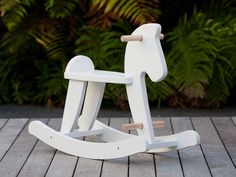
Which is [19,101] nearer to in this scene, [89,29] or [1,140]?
[89,29]

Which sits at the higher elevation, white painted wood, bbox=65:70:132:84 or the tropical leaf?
white painted wood, bbox=65:70:132:84

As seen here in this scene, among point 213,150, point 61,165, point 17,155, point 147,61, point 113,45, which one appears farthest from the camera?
point 113,45

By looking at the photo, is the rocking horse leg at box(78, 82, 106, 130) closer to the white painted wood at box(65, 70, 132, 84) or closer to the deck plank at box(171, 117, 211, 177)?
the white painted wood at box(65, 70, 132, 84)

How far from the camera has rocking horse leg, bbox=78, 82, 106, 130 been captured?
4.06 m

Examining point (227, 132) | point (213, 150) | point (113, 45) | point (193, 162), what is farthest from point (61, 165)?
point (113, 45)

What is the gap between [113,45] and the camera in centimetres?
574

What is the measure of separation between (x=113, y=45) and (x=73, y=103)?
5.69ft

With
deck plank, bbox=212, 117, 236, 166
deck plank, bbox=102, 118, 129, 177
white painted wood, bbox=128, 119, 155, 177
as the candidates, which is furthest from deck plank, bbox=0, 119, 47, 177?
deck plank, bbox=212, 117, 236, 166

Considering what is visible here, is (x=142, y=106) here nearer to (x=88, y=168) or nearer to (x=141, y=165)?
(x=141, y=165)

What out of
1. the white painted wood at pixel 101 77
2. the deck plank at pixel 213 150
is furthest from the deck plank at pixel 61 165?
the deck plank at pixel 213 150

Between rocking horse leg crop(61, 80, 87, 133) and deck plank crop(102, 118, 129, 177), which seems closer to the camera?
deck plank crop(102, 118, 129, 177)

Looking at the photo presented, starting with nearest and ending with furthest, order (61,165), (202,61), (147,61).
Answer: (147,61) → (61,165) → (202,61)

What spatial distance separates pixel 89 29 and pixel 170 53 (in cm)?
74

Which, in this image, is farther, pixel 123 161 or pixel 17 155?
pixel 17 155
